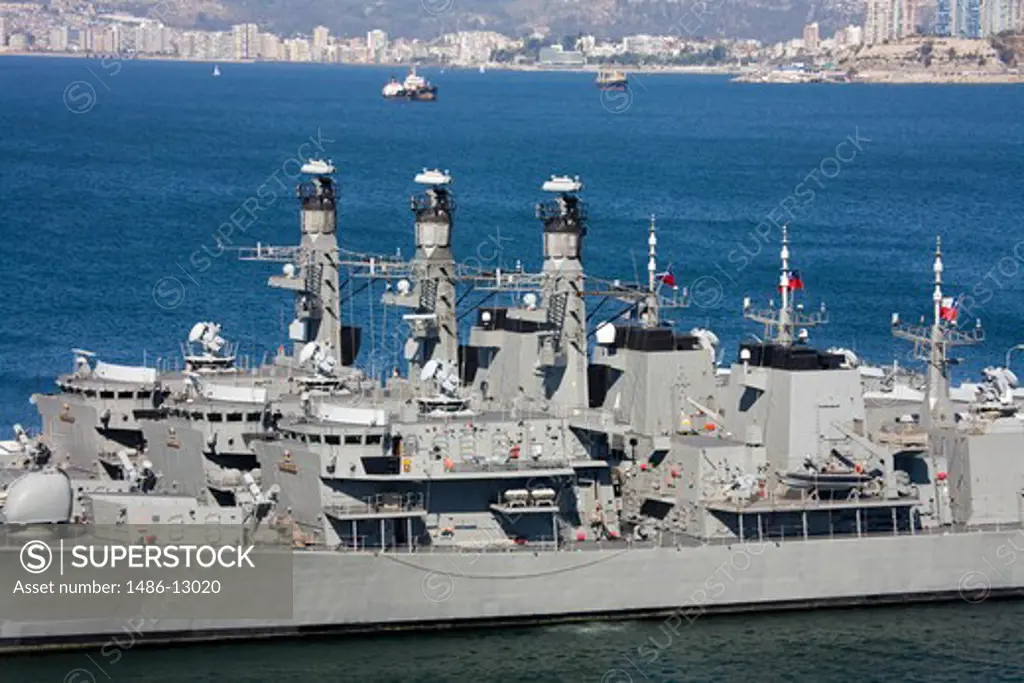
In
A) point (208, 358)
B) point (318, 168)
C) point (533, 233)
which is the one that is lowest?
point (208, 358)

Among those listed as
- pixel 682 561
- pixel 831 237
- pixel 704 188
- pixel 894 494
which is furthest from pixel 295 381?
pixel 704 188

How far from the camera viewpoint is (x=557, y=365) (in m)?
47.4

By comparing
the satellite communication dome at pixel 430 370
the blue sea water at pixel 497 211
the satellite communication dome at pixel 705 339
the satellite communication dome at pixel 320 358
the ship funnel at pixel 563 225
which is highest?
the blue sea water at pixel 497 211

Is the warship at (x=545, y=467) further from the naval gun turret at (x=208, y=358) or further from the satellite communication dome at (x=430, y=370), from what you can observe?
the satellite communication dome at (x=430, y=370)

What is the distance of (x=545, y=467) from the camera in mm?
44219

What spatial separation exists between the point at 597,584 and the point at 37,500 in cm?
1154

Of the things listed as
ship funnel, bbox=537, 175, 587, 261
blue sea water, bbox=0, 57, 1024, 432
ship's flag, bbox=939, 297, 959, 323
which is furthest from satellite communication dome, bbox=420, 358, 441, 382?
blue sea water, bbox=0, 57, 1024, 432

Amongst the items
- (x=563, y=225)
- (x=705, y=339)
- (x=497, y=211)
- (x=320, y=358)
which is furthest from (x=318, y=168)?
(x=497, y=211)

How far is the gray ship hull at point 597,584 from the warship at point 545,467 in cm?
5

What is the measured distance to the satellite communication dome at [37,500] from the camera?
41.4m

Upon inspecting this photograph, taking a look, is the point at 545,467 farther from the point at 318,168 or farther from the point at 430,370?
the point at 318,168

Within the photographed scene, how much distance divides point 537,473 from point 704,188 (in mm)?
68535

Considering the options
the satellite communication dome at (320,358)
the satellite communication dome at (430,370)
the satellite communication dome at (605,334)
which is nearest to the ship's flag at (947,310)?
the satellite communication dome at (605,334)

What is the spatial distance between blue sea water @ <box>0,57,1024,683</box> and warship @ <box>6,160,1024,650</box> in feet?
3.42
